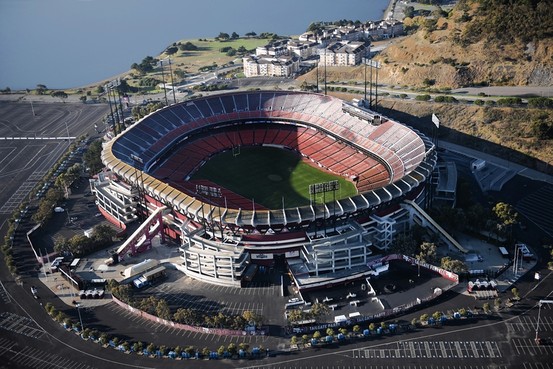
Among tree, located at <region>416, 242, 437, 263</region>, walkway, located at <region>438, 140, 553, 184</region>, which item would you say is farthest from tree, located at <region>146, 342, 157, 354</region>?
walkway, located at <region>438, 140, 553, 184</region>

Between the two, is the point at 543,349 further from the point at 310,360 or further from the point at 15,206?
the point at 15,206

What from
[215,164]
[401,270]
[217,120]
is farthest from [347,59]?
[401,270]

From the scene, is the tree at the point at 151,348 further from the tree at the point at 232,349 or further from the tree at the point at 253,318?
the tree at the point at 253,318

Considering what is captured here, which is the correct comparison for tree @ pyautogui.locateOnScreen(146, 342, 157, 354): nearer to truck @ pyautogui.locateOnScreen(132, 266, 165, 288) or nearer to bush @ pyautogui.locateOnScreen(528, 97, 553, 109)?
truck @ pyautogui.locateOnScreen(132, 266, 165, 288)

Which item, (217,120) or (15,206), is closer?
(15,206)

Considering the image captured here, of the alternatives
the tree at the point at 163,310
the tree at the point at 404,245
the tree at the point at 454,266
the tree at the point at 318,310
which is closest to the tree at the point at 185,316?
the tree at the point at 163,310

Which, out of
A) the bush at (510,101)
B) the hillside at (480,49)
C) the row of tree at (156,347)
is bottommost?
the row of tree at (156,347)
